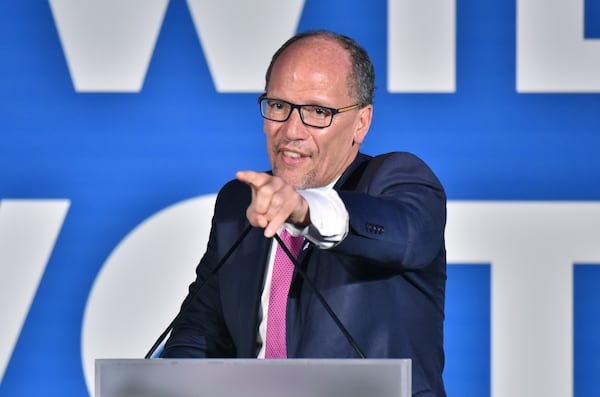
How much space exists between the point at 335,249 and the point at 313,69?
0.46 meters

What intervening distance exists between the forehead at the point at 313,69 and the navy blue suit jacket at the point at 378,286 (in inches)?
5.7

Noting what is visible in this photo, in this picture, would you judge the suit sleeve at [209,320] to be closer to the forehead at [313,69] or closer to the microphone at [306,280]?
the forehead at [313,69]

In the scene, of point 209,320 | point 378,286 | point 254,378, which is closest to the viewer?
point 254,378

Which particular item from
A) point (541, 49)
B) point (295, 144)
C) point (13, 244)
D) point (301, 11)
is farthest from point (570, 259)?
point (13, 244)

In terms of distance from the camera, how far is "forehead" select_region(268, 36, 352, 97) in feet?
6.06

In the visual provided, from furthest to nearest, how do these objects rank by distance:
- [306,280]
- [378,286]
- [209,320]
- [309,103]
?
[209,320] → [309,103] → [378,286] → [306,280]

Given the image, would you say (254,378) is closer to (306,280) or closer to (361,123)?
(306,280)

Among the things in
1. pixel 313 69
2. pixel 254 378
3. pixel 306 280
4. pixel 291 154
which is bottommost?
pixel 254 378

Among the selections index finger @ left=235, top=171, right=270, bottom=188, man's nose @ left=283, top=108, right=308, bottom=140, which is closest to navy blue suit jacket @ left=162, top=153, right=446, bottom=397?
man's nose @ left=283, top=108, right=308, bottom=140

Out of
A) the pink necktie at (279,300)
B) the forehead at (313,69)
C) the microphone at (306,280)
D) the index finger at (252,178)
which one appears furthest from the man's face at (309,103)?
the index finger at (252,178)

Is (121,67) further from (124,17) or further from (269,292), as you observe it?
(269,292)

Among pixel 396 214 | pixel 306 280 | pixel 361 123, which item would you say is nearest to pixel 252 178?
pixel 306 280

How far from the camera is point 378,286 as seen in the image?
1.73 metres

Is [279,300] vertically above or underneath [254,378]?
→ above
